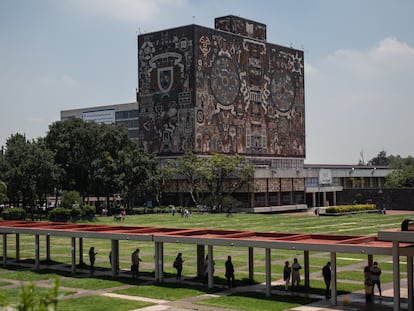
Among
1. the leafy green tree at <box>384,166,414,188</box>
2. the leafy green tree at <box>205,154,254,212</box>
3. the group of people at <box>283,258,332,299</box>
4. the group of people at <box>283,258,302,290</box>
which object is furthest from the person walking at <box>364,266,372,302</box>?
the leafy green tree at <box>384,166,414,188</box>

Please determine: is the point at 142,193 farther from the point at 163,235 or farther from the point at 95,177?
the point at 163,235

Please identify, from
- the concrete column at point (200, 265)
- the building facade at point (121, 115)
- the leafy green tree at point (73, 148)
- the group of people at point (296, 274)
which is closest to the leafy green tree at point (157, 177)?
the leafy green tree at point (73, 148)

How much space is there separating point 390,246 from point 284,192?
8479 centimetres

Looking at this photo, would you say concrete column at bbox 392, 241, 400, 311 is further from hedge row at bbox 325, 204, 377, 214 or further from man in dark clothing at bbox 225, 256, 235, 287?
hedge row at bbox 325, 204, 377, 214

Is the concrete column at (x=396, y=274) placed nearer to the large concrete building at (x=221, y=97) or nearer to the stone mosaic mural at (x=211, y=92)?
the large concrete building at (x=221, y=97)

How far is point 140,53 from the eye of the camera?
111 metres

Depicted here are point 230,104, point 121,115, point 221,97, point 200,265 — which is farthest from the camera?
point 121,115

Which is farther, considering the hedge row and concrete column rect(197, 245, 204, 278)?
the hedge row

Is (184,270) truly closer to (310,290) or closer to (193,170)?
(310,290)

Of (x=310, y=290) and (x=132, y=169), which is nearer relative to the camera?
(x=310, y=290)

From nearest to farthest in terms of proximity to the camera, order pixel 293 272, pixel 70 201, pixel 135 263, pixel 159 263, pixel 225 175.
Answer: pixel 293 272
pixel 159 263
pixel 135 263
pixel 70 201
pixel 225 175

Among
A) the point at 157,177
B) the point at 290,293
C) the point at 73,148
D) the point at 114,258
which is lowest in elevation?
the point at 290,293

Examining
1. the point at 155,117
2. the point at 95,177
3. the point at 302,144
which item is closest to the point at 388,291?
the point at 95,177

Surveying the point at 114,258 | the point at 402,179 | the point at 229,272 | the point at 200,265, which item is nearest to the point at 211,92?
the point at 402,179
